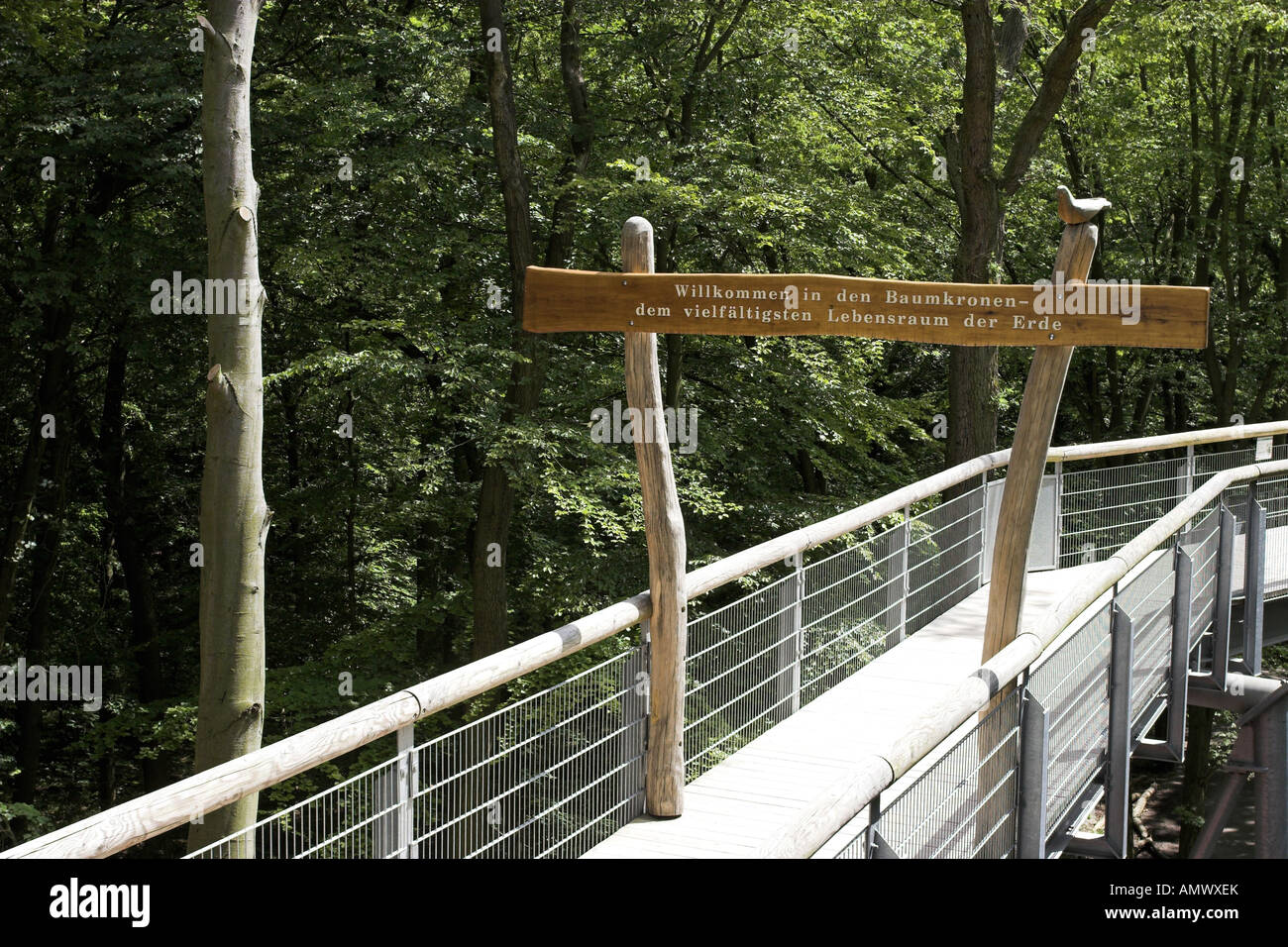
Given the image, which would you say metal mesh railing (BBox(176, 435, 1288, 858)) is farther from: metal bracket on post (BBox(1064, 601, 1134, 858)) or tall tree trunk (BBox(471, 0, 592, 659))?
tall tree trunk (BBox(471, 0, 592, 659))

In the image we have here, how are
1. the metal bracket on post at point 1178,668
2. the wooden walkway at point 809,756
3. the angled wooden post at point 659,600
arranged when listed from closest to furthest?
the wooden walkway at point 809,756 < the angled wooden post at point 659,600 < the metal bracket on post at point 1178,668

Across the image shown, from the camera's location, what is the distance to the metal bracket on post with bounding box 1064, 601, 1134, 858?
552 cm

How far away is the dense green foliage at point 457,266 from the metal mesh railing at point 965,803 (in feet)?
24.1

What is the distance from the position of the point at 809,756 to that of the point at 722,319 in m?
2.25

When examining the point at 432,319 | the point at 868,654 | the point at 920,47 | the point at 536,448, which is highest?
the point at 920,47

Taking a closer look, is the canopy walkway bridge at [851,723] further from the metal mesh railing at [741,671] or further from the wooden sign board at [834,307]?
the wooden sign board at [834,307]

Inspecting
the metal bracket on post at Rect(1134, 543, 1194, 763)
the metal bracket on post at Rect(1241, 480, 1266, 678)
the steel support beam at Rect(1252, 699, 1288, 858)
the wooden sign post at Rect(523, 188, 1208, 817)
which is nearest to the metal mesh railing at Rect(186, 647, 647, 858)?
the wooden sign post at Rect(523, 188, 1208, 817)

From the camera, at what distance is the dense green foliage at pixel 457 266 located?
1352cm

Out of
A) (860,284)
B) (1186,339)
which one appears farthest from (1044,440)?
(860,284)

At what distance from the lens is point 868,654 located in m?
7.91

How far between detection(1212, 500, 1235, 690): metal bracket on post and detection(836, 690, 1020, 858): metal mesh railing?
460cm

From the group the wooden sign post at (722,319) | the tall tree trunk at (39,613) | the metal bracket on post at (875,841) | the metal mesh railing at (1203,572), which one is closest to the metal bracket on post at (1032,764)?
the metal bracket on post at (875,841)
